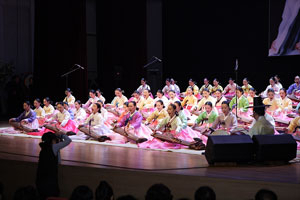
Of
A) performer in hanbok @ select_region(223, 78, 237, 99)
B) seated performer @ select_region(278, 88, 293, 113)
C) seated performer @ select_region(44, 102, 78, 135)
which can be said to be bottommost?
seated performer @ select_region(44, 102, 78, 135)

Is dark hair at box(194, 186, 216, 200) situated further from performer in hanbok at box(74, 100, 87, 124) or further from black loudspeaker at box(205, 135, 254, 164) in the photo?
performer in hanbok at box(74, 100, 87, 124)

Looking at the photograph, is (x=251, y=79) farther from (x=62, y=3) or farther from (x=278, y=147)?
(x=278, y=147)

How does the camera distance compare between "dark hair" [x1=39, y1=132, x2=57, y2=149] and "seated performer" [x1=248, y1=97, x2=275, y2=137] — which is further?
"seated performer" [x1=248, y1=97, x2=275, y2=137]

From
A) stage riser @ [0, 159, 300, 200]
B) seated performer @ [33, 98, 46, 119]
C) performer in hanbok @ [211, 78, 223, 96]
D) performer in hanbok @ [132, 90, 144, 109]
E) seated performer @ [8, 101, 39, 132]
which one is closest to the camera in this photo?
stage riser @ [0, 159, 300, 200]

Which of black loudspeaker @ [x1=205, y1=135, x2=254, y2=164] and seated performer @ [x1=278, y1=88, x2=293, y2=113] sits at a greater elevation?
seated performer @ [x1=278, y1=88, x2=293, y2=113]

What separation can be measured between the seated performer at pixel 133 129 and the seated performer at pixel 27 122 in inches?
101

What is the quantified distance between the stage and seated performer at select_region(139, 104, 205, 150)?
50 centimetres

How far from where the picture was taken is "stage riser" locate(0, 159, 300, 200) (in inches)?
200

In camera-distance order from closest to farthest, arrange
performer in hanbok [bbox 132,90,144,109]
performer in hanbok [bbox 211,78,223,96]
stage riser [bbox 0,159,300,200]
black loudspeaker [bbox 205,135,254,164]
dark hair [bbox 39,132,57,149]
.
Result: stage riser [bbox 0,159,300,200] < dark hair [bbox 39,132,57,149] < black loudspeaker [bbox 205,135,254,164] < performer in hanbok [bbox 132,90,144,109] < performer in hanbok [bbox 211,78,223,96]

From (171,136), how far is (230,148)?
2255 millimetres

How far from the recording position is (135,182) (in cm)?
570

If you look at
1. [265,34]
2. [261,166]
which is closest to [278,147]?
[261,166]

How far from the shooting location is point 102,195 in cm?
381

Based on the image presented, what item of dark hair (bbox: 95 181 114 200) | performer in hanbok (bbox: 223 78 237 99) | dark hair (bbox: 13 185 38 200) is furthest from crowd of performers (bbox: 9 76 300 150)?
dark hair (bbox: 13 185 38 200)
